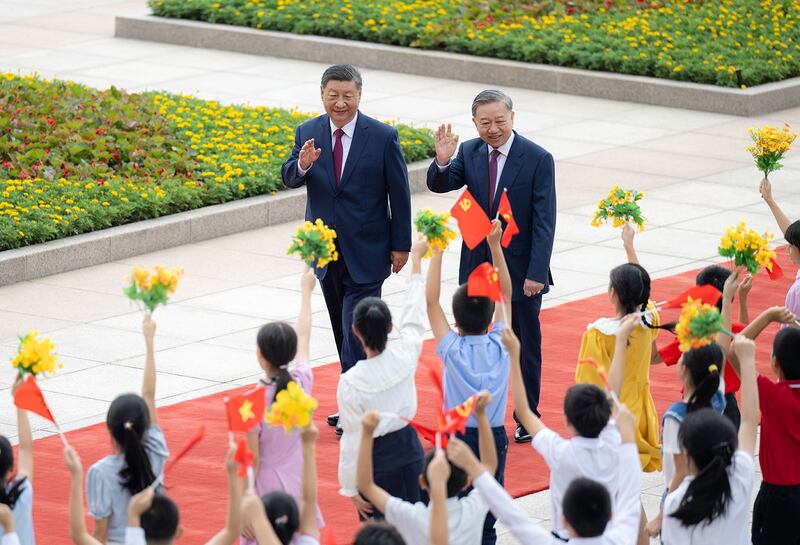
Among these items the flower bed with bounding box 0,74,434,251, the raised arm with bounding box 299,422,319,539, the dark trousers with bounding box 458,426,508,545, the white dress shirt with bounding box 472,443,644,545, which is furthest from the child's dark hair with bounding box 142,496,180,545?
the flower bed with bounding box 0,74,434,251

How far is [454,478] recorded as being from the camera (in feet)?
20.1

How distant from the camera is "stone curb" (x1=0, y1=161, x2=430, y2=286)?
12805 mm

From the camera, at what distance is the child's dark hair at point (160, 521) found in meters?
5.89

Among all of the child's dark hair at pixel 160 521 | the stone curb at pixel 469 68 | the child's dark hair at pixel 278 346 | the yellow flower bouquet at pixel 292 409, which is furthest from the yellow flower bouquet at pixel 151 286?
the stone curb at pixel 469 68

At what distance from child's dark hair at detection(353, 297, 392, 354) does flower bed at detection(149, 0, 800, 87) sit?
13076 millimetres

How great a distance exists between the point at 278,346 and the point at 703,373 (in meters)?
1.83

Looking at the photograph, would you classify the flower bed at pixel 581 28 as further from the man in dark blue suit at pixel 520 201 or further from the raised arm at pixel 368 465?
the raised arm at pixel 368 465

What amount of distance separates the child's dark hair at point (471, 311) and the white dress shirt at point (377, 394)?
298mm

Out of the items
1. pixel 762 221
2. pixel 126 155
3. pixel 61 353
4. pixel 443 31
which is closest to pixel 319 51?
pixel 443 31

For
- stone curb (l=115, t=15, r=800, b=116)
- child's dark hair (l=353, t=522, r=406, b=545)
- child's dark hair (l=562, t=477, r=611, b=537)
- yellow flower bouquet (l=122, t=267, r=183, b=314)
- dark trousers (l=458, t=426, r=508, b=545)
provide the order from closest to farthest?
child's dark hair (l=353, t=522, r=406, b=545) → child's dark hair (l=562, t=477, r=611, b=537) → yellow flower bouquet (l=122, t=267, r=183, b=314) → dark trousers (l=458, t=426, r=508, b=545) → stone curb (l=115, t=15, r=800, b=116)

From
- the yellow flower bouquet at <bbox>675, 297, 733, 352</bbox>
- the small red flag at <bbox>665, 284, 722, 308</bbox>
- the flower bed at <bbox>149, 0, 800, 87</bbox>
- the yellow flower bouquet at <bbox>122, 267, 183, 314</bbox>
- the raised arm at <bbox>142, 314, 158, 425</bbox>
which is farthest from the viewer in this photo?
the flower bed at <bbox>149, 0, 800, 87</bbox>

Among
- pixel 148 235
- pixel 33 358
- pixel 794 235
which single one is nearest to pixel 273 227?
pixel 148 235

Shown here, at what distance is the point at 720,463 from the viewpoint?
623 centimetres

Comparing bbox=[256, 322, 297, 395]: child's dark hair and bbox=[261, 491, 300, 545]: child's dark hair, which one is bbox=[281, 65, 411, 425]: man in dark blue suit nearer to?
bbox=[256, 322, 297, 395]: child's dark hair
